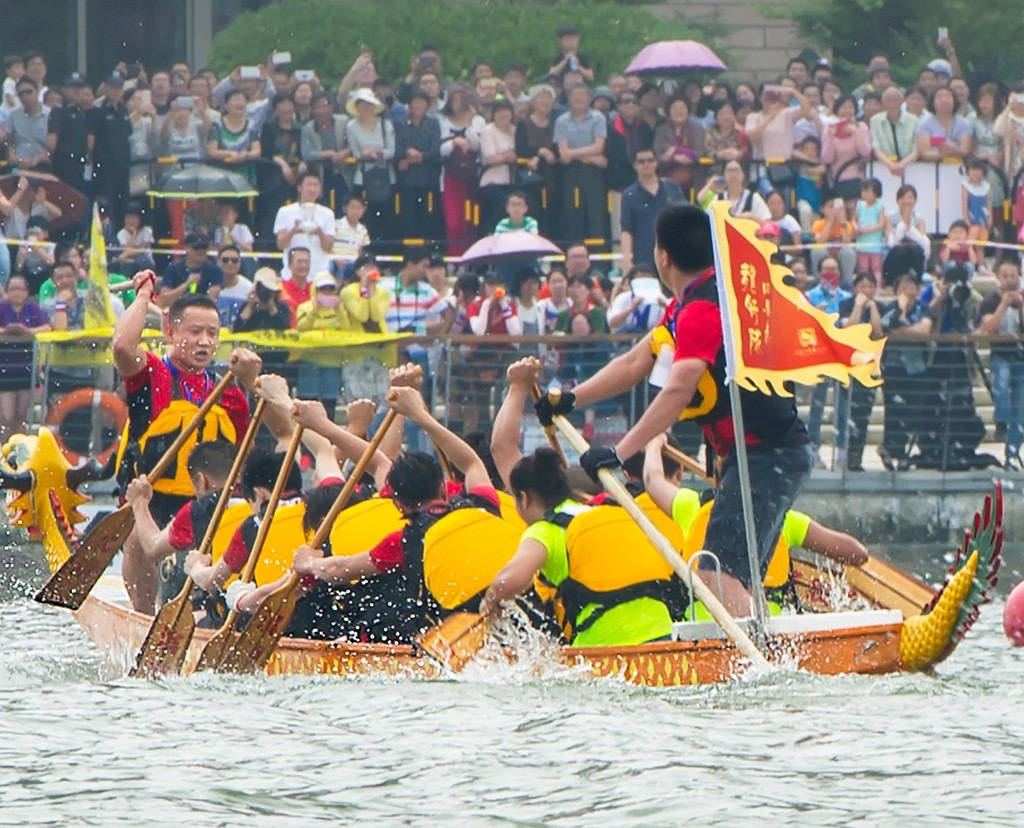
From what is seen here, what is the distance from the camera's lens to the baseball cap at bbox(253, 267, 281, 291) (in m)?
17.3

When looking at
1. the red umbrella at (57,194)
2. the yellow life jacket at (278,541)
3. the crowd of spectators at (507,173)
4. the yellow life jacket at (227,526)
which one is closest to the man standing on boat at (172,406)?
the yellow life jacket at (227,526)


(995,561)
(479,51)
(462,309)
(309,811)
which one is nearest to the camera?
(309,811)

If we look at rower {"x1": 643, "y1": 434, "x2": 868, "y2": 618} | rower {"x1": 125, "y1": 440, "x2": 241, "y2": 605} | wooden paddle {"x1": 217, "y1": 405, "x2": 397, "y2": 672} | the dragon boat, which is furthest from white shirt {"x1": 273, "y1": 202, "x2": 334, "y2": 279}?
wooden paddle {"x1": 217, "y1": 405, "x2": 397, "y2": 672}

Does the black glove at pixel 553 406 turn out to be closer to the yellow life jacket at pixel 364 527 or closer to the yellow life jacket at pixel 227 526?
the yellow life jacket at pixel 364 527

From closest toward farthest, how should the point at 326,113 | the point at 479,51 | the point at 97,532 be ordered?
the point at 97,532 → the point at 326,113 → the point at 479,51

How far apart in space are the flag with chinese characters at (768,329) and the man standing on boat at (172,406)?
2.67 meters

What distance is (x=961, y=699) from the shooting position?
388 inches

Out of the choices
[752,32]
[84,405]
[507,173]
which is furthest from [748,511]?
[752,32]

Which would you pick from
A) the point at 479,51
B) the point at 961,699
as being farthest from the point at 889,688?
the point at 479,51

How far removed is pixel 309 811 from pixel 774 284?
315 centimetres

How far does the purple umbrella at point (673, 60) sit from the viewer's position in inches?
849

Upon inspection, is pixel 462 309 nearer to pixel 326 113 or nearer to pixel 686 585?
pixel 326 113

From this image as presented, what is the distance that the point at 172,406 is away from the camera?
1171 centimetres

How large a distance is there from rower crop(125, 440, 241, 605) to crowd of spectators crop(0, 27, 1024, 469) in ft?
19.7
